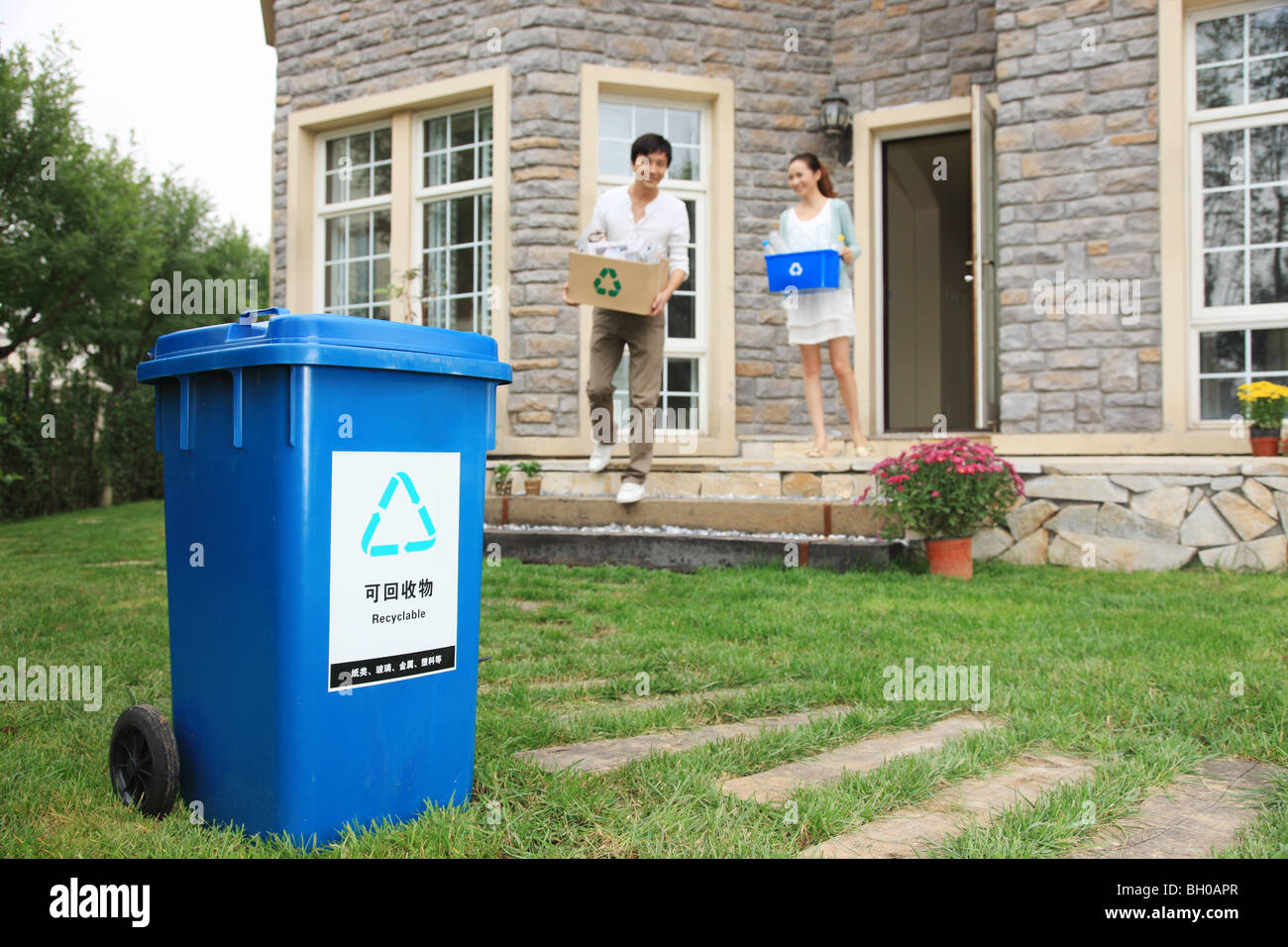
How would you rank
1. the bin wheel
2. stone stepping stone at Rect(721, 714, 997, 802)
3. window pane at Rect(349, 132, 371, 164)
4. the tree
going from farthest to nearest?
the tree < window pane at Rect(349, 132, 371, 164) < stone stepping stone at Rect(721, 714, 997, 802) < the bin wheel

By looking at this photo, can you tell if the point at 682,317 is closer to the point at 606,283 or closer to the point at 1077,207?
the point at 606,283

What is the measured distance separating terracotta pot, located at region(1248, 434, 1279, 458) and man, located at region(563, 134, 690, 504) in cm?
325

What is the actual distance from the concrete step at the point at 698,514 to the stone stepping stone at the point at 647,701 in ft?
8.49

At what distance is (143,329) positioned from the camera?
68.0ft

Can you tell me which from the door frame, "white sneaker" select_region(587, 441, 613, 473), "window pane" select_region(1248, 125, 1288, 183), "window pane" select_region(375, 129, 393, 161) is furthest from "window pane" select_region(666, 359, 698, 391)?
"window pane" select_region(1248, 125, 1288, 183)

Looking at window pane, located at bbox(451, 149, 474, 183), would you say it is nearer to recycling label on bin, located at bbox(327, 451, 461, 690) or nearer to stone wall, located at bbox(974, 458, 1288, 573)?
stone wall, located at bbox(974, 458, 1288, 573)

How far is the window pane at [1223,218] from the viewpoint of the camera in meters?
5.83

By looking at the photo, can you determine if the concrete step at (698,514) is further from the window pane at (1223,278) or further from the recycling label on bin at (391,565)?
the recycling label on bin at (391,565)

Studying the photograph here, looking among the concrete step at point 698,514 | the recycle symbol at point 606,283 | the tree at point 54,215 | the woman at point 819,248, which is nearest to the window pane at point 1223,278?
the woman at point 819,248

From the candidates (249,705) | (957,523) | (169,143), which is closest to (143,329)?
(169,143)

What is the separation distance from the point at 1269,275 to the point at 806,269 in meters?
2.75

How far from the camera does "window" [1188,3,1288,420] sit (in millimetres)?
5754
